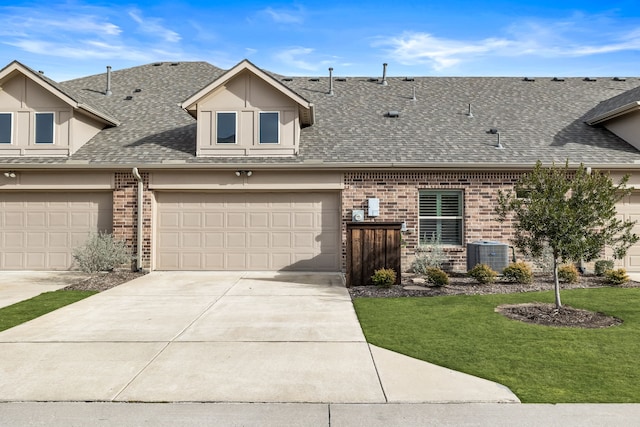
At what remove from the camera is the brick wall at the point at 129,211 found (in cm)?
1311

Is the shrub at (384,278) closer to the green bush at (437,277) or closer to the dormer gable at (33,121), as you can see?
the green bush at (437,277)

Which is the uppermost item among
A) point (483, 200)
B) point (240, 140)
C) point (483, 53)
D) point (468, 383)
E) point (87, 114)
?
point (483, 53)

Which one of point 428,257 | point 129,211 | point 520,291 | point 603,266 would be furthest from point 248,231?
point 603,266

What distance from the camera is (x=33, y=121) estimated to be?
13672 millimetres

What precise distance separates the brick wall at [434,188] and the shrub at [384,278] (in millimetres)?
2647

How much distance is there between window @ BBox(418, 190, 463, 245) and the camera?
13164mm

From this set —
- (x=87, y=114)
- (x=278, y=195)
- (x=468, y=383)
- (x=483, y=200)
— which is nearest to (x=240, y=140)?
(x=278, y=195)

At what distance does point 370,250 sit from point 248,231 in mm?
4202

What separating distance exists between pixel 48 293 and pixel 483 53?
15.0 m

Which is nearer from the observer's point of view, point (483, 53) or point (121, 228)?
point (121, 228)

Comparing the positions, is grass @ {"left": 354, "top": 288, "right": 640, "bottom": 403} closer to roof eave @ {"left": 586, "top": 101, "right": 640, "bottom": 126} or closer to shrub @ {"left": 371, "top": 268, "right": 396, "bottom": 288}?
shrub @ {"left": 371, "top": 268, "right": 396, "bottom": 288}

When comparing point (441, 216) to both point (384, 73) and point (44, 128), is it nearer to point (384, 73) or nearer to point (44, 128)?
point (384, 73)

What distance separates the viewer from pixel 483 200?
42.8 ft

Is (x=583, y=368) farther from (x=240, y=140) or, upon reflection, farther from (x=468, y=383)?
(x=240, y=140)
